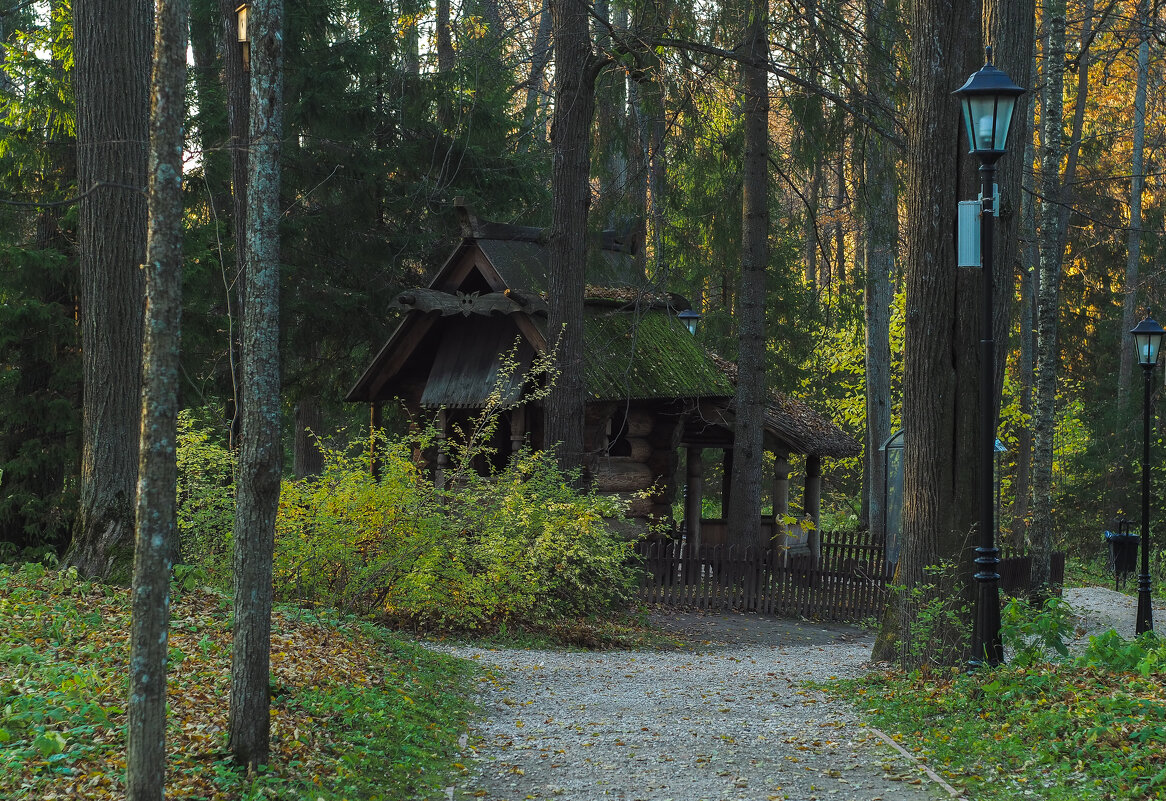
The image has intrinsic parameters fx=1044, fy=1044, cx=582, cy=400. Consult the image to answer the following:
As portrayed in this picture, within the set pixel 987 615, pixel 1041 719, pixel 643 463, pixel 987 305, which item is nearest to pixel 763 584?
pixel 643 463

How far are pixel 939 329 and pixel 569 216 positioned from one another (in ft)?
21.8

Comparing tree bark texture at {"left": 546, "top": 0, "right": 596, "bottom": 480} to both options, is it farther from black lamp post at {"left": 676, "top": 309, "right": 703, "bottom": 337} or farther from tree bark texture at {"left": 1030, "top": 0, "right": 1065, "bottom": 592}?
tree bark texture at {"left": 1030, "top": 0, "right": 1065, "bottom": 592}

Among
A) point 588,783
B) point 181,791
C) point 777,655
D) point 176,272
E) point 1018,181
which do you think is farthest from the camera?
point 777,655

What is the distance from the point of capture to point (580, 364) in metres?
14.7

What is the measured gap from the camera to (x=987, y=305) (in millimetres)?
8359

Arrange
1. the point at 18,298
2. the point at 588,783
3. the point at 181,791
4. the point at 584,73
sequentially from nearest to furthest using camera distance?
the point at 181,791
the point at 588,783
the point at 584,73
the point at 18,298

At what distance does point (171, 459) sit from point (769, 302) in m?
21.5

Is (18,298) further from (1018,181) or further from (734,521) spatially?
(1018,181)

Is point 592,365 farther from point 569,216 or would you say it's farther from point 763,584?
point 763,584

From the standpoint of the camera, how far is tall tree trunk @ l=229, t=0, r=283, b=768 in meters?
5.88

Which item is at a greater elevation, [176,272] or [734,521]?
[176,272]

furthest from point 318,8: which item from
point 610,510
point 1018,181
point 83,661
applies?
point 83,661

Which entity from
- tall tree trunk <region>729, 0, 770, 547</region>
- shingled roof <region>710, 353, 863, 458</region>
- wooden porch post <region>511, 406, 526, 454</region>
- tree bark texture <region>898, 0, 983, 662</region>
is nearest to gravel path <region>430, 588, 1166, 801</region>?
tree bark texture <region>898, 0, 983, 662</region>

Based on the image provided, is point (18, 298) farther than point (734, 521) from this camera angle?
No
